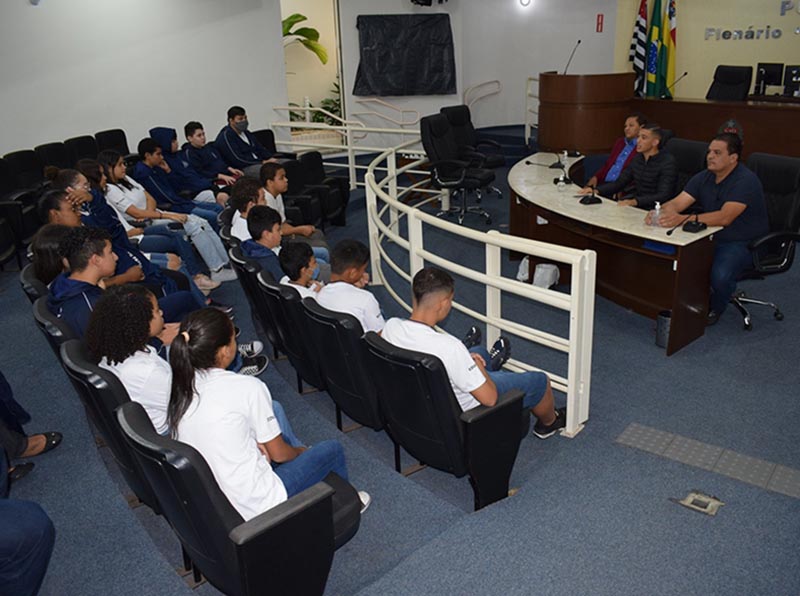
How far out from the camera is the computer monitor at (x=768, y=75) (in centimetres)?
855

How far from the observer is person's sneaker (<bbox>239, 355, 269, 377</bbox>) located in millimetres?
4145

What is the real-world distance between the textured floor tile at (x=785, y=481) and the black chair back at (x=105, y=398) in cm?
249

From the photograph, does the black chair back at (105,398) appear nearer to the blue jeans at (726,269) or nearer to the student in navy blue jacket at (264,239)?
the student in navy blue jacket at (264,239)

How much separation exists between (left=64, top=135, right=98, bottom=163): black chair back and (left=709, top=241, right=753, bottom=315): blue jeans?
626 centimetres

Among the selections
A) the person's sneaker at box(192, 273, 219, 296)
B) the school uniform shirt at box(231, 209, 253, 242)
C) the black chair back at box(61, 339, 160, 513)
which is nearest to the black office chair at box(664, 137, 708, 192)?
the school uniform shirt at box(231, 209, 253, 242)

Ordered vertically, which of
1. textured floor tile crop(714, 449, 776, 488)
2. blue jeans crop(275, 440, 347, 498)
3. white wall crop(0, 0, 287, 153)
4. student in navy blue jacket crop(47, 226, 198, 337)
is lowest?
textured floor tile crop(714, 449, 776, 488)

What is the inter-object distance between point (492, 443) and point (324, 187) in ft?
15.4

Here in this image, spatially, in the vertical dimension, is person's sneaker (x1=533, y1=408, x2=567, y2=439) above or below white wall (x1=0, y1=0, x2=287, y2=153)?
below

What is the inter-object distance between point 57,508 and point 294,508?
1510 millimetres

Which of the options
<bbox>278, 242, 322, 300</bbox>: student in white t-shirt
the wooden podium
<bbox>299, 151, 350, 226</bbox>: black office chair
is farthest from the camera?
the wooden podium

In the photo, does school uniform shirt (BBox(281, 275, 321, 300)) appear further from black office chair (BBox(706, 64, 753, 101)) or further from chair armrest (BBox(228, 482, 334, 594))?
black office chair (BBox(706, 64, 753, 101))

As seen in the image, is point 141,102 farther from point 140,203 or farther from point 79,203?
point 79,203

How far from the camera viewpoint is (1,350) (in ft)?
15.3

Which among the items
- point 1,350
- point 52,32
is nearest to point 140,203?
point 1,350
